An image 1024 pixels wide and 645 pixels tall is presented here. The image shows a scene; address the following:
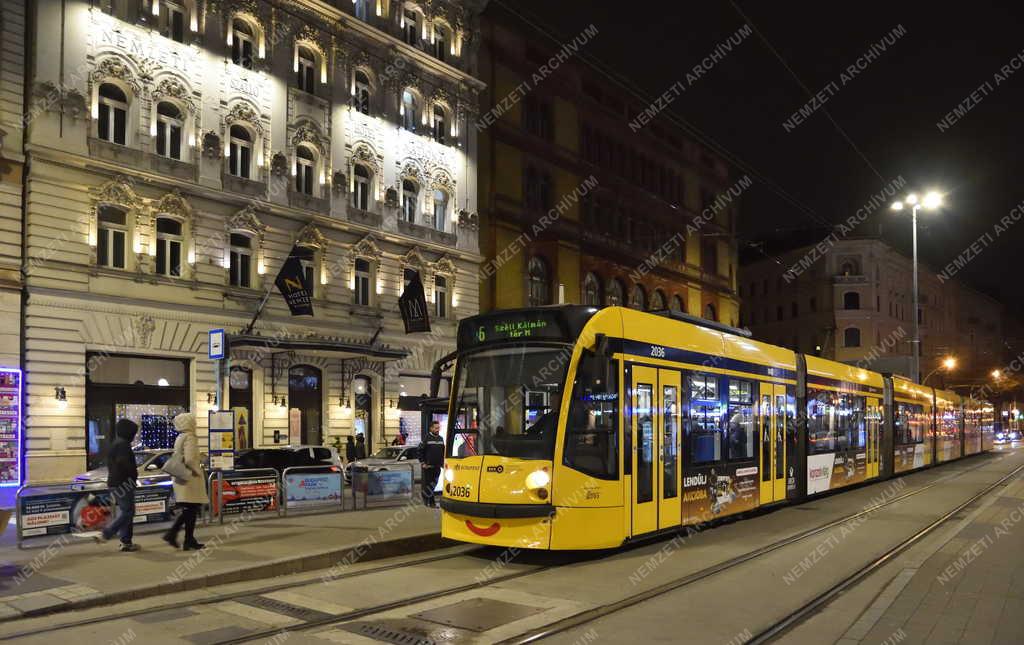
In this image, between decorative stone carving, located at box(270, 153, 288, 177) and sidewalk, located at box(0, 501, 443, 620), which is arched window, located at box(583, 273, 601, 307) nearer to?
decorative stone carving, located at box(270, 153, 288, 177)

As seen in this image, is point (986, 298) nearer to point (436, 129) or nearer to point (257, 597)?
point (436, 129)

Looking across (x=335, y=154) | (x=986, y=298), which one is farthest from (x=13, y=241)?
(x=986, y=298)

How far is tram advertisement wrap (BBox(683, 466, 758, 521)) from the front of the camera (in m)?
13.6

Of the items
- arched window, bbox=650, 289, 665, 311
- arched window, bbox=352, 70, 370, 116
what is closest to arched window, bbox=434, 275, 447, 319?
arched window, bbox=352, 70, 370, 116

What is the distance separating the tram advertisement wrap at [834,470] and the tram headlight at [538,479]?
969cm

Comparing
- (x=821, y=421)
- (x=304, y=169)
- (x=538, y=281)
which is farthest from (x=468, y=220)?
(x=821, y=421)

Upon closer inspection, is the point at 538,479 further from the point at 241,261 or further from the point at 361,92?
the point at 361,92

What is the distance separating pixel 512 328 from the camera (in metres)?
12.1

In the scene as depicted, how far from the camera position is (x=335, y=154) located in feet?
101

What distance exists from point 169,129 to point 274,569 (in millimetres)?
18417

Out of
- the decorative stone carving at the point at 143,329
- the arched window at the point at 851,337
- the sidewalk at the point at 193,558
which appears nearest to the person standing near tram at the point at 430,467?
the sidewalk at the point at 193,558

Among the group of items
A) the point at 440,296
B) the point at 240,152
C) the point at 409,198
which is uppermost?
the point at 240,152

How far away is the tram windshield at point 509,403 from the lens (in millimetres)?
11344

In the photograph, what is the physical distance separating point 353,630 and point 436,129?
29134mm
